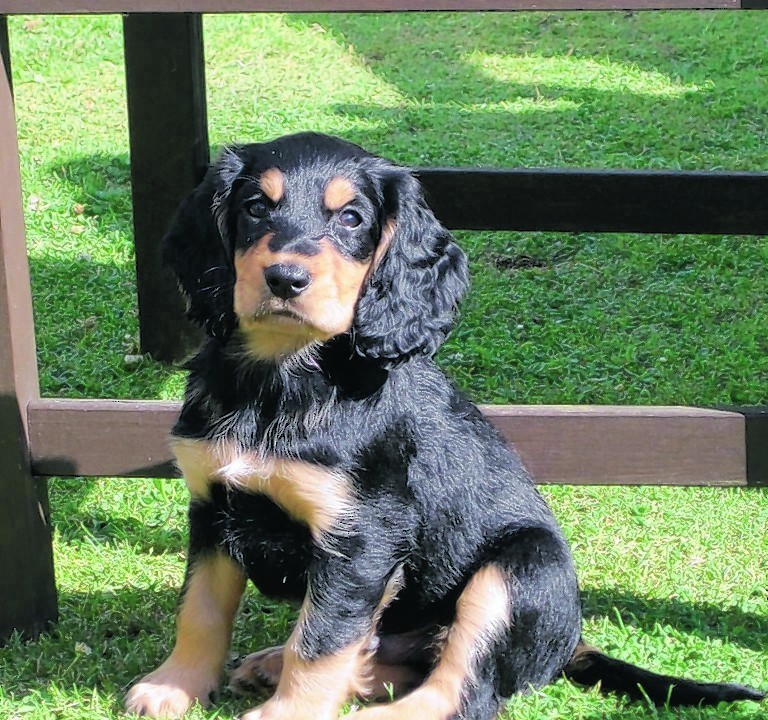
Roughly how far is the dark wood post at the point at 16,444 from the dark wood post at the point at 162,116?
1.71m

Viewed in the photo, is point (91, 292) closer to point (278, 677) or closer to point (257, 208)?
point (278, 677)

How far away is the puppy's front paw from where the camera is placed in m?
3.05

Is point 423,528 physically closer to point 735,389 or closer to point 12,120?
point 12,120

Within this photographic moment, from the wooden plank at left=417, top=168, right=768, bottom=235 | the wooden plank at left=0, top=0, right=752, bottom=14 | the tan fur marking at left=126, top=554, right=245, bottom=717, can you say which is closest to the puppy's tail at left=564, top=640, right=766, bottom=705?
the tan fur marking at left=126, top=554, right=245, bottom=717

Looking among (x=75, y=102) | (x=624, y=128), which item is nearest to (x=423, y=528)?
(x=624, y=128)

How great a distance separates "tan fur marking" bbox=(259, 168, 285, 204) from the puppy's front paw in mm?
1284

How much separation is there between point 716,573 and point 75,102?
22.1ft

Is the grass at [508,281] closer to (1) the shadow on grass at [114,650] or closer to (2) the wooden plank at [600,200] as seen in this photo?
(1) the shadow on grass at [114,650]

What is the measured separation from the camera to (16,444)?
333 centimetres

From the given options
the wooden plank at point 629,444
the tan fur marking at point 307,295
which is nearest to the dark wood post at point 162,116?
the wooden plank at point 629,444

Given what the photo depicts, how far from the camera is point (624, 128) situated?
852 centimetres

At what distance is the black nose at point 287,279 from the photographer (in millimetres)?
2604

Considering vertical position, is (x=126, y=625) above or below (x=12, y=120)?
below

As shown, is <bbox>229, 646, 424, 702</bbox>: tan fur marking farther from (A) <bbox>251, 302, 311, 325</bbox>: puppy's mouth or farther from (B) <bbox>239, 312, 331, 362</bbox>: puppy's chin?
(A) <bbox>251, 302, 311, 325</bbox>: puppy's mouth
